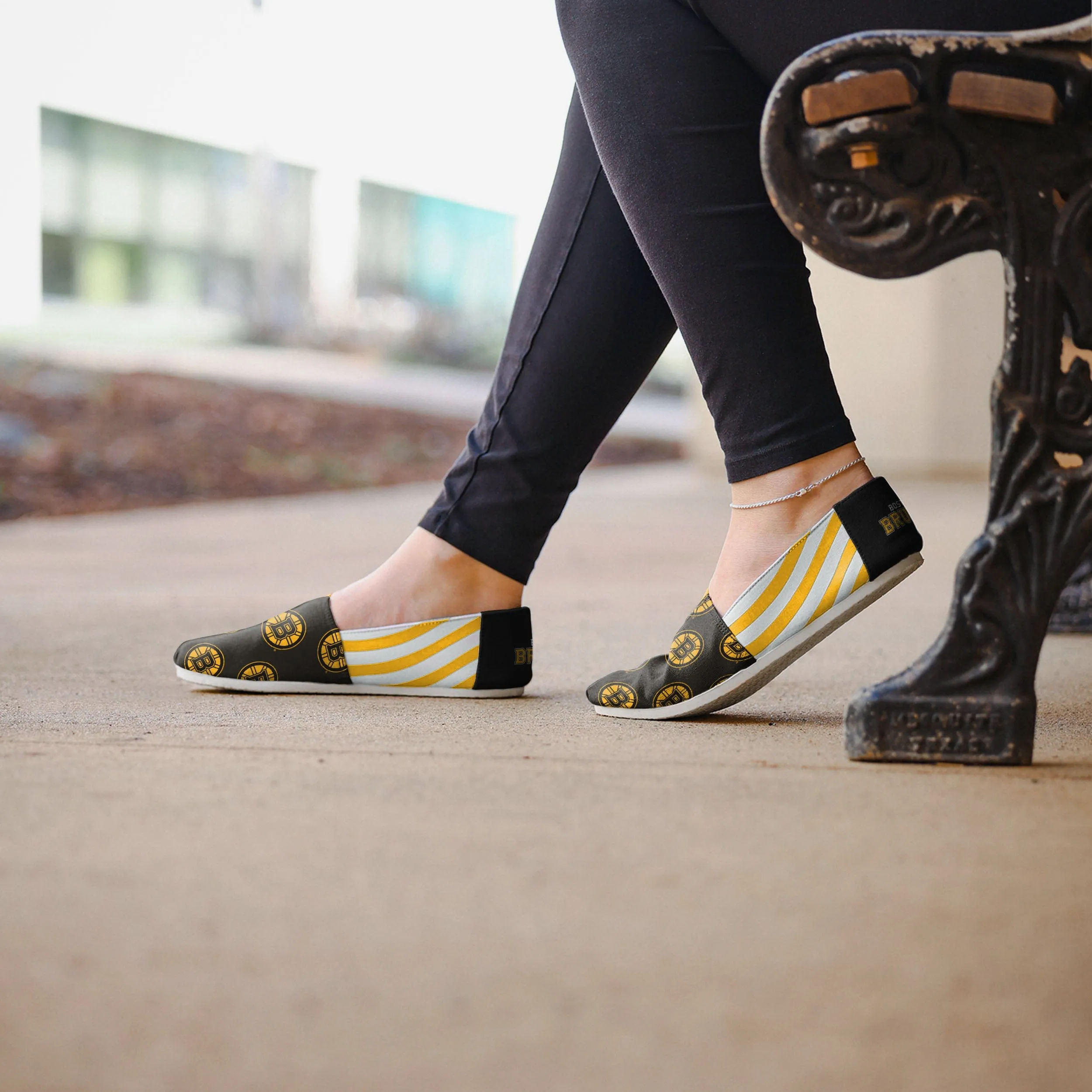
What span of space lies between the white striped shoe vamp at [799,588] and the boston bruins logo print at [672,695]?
67 mm

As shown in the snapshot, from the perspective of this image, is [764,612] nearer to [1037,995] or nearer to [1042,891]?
[1042,891]

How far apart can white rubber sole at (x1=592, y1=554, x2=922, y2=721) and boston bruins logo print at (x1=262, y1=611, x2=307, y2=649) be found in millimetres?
354

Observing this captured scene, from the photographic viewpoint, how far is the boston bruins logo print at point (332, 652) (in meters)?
1.31

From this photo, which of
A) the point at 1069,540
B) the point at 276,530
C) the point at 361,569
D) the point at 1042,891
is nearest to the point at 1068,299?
the point at 1069,540

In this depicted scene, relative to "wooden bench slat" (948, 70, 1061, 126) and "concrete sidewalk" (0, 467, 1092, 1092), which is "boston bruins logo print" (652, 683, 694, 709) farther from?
"wooden bench slat" (948, 70, 1061, 126)

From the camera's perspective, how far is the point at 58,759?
0.96 metres

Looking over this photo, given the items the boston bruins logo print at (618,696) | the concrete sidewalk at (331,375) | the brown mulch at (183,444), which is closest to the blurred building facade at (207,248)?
the concrete sidewalk at (331,375)

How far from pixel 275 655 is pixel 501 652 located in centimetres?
24

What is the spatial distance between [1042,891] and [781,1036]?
232 mm

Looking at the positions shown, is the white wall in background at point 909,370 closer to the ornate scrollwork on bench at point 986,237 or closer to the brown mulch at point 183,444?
the brown mulch at point 183,444

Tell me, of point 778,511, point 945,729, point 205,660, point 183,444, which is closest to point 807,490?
point 778,511

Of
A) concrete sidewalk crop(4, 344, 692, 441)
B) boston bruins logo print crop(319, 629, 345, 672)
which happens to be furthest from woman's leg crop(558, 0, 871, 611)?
concrete sidewalk crop(4, 344, 692, 441)

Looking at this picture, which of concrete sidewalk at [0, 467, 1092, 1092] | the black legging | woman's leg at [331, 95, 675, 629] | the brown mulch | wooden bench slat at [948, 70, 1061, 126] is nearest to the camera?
concrete sidewalk at [0, 467, 1092, 1092]

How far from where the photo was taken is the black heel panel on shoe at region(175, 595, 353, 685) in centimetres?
130
